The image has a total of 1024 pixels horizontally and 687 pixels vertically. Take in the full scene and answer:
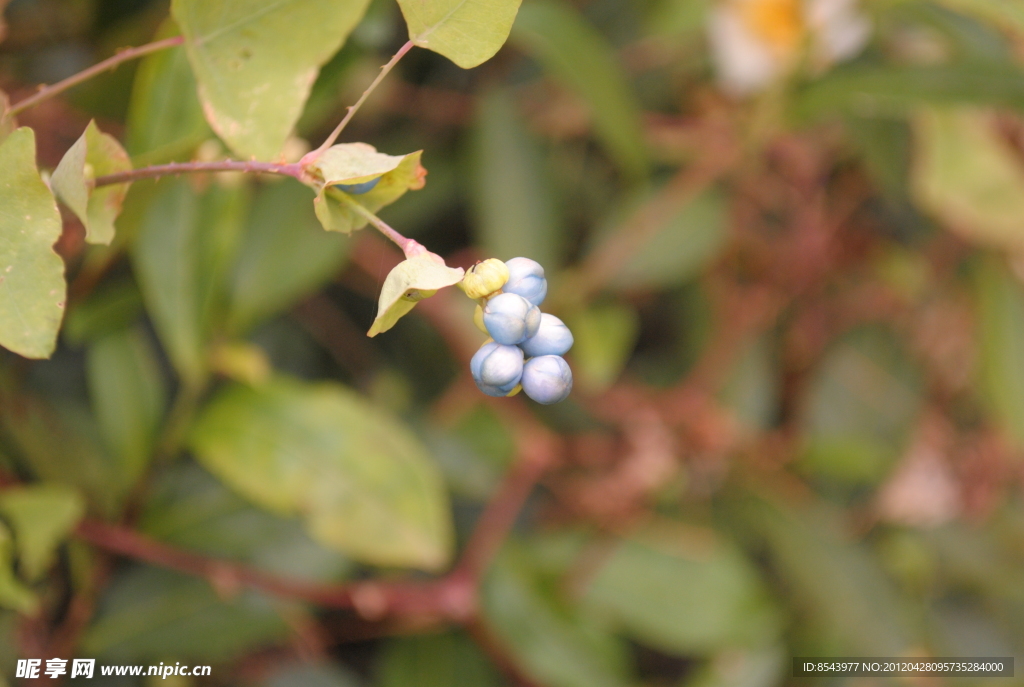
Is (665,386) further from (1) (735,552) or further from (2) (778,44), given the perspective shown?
(2) (778,44)

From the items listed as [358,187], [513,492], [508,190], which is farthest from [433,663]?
[358,187]

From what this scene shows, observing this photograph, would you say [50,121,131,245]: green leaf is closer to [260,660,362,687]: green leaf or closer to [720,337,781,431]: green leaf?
[260,660,362,687]: green leaf

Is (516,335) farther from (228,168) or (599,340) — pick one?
(599,340)

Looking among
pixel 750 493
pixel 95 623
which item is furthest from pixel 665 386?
pixel 95 623

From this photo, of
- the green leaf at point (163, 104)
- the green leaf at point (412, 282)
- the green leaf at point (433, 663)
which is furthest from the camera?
the green leaf at point (433, 663)

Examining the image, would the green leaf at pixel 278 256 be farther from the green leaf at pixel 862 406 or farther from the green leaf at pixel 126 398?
the green leaf at pixel 862 406

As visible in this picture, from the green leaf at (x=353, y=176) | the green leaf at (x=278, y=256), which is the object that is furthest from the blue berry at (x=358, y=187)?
the green leaf at (x=278, y=256)
